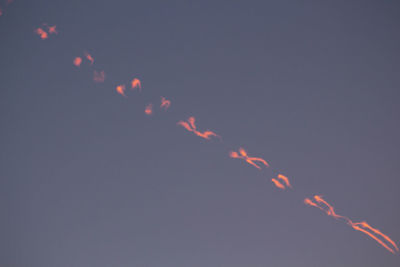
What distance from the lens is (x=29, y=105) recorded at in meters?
3.55

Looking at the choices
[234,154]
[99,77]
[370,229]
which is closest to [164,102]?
[99,77]

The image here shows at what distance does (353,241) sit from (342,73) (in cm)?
178

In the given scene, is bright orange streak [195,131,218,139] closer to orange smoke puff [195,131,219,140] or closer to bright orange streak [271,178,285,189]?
orange smoke puff [195,131,219,140]

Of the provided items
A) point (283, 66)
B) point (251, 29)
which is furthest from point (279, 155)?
point (251, 29)

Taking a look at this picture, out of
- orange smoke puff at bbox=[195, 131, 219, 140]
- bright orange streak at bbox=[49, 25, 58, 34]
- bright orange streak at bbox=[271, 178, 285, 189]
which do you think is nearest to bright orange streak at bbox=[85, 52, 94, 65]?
bright orange streak at bbox=[49, 25, 58, 34]

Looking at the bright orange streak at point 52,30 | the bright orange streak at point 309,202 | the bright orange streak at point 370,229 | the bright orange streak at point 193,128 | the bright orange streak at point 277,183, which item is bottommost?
the bright orange streak at point 52,30

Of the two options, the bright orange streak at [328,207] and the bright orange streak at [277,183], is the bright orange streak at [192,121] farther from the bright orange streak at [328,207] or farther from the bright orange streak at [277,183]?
the bright orange streak at [328,207]

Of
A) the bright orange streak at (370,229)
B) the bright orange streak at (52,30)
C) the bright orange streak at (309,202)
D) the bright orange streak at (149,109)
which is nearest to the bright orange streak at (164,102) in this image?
the bright orange streak at (149,109)

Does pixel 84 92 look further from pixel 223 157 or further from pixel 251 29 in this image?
pixel 251 29

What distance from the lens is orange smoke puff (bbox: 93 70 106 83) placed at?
11.8ft

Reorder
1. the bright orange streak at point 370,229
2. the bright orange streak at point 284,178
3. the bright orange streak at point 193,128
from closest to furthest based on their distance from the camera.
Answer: the bright orange streak at point 370,229, the bright orange streak at point 284,178, the bright orange streak at point 193,128

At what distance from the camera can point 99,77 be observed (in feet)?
11.8

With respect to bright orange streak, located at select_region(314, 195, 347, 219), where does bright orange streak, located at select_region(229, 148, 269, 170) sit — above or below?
below

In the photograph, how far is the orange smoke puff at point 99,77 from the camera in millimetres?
3586
